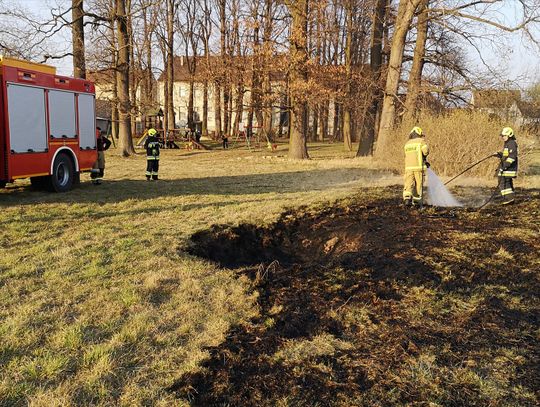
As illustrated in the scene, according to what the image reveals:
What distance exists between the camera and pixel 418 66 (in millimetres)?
19375

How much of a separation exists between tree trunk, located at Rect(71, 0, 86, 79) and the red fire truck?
987cm

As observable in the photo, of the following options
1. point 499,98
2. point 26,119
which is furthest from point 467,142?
point 26,119

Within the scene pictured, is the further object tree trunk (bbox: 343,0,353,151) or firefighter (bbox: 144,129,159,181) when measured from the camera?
tree trunk (bbox: 343,0,353,151)

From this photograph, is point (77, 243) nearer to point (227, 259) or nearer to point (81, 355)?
point (227, 259)

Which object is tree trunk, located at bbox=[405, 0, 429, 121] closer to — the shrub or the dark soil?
the shrub

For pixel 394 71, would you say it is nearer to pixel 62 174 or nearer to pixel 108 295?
pixel 62 174

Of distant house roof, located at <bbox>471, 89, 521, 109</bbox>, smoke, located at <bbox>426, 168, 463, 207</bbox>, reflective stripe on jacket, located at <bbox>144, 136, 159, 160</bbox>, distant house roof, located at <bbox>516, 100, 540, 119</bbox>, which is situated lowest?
smoke, located at <bbox>426, 168, 463, 207</bbox>

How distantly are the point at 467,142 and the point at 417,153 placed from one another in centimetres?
605

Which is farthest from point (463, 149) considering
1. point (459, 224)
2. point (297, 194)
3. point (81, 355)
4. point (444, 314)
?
point (81, 355)

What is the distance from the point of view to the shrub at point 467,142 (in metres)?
14.4

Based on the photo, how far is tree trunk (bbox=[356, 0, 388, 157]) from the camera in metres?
22.3

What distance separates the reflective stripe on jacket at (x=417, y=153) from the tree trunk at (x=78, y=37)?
658 inches

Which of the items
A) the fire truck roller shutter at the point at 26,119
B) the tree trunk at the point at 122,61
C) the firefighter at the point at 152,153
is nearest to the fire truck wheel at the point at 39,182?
the fire truck roller shutter at the point at 26,119

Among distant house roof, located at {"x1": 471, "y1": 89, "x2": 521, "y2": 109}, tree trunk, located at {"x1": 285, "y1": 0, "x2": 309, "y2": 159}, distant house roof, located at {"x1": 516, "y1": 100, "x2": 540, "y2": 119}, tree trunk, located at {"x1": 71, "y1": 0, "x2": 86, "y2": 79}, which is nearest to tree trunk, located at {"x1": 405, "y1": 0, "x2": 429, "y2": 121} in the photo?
distant house roof, located at {"x1": 471, "y1": 89, "x2": 521, "y2": 109}
